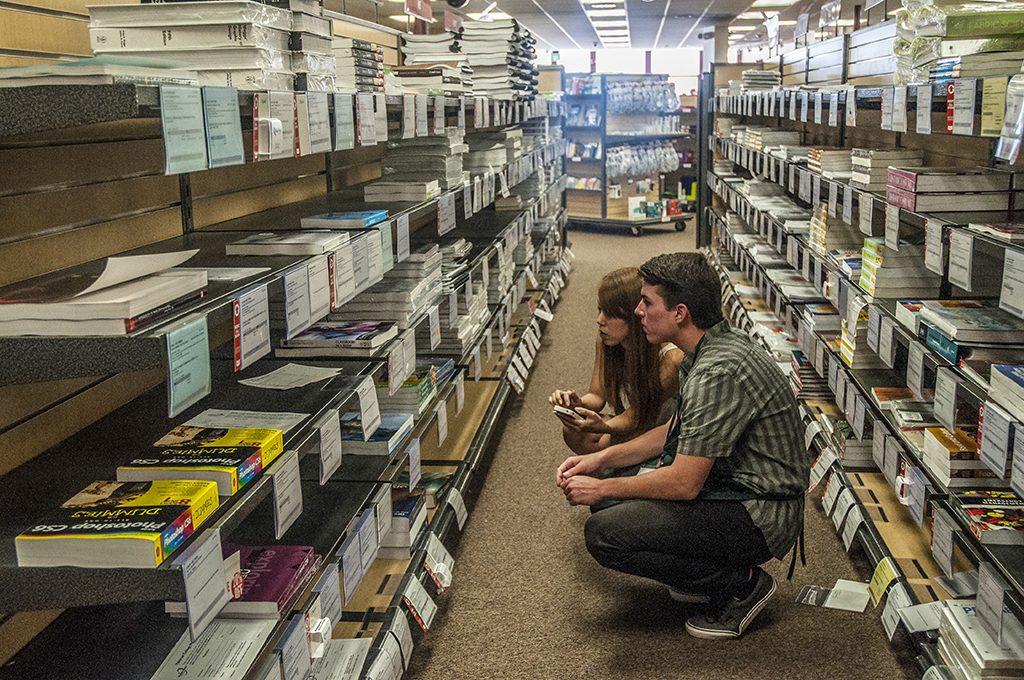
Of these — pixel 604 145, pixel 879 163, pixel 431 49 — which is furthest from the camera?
pixel 604 145

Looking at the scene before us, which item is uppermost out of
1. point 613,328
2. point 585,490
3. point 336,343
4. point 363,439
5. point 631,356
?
point 336,343

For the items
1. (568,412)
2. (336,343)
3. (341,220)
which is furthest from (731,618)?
(341,220)

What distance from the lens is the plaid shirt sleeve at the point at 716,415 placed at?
2.89m

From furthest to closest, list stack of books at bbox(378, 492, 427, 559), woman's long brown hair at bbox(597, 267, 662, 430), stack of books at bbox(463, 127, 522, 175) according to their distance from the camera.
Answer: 1. stack of books at bbox(463, 127, 522, 175)
2. woman's long brown hair at bbox(597, 267, 662, 430)
3. stack of books at bbox(378, 492, 427, 559)

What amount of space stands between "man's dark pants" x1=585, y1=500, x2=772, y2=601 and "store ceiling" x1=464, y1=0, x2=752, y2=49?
38.8 ft

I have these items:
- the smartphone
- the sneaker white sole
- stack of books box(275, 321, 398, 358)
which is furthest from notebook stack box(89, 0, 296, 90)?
the sneaker white sole

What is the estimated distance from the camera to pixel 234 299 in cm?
172

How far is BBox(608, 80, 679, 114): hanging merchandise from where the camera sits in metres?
13.4

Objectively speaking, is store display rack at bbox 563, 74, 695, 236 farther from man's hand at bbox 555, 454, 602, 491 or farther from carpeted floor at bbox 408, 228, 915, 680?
man's hand at bbox 555, 454, 602, 491

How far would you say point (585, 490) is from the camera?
124 inches

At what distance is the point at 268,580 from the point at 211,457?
40 centimetres

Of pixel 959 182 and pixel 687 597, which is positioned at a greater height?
pixel 959 182

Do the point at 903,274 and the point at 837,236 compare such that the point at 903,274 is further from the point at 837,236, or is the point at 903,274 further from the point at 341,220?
the point at 341,220

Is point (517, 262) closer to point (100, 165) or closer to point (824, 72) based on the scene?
point (824, 72)
